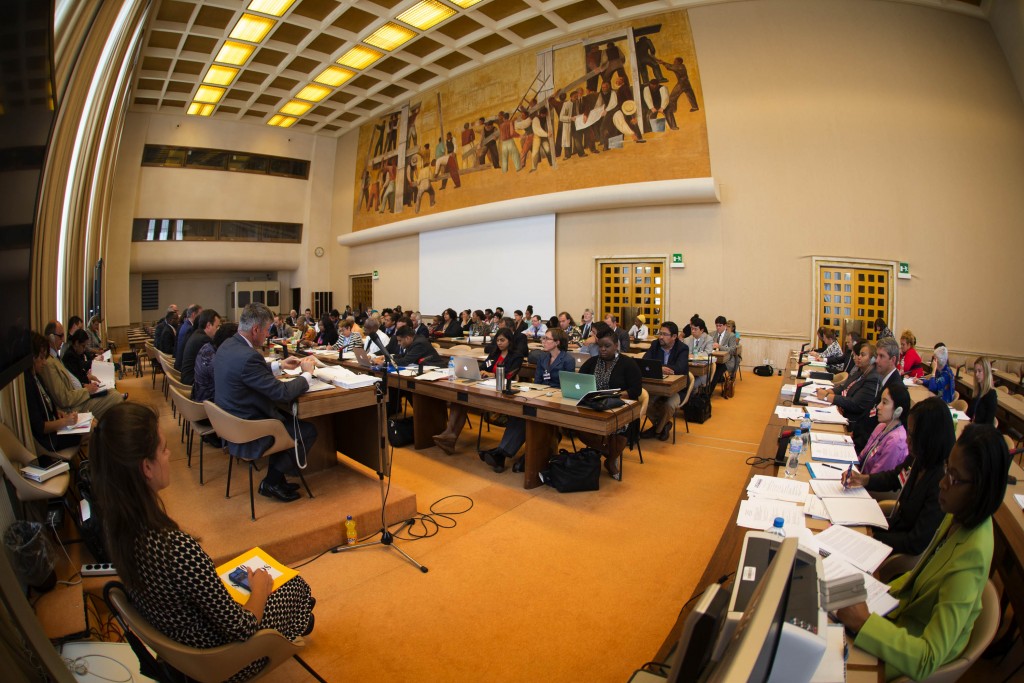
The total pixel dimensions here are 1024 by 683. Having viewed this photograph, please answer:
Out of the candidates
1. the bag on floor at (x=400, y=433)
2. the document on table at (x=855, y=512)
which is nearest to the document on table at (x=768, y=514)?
the document on table at (x=855, y=512)

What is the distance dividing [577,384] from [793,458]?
1975 mm

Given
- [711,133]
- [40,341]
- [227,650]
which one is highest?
[711,133]

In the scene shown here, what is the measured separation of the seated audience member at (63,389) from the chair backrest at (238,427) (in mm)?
1353

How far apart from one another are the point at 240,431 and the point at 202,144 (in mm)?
18253

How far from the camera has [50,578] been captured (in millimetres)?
2703

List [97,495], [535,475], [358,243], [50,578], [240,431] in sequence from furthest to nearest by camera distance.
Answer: [358,243] → [535,475] → [240,431] → [50,578] → [97,495]

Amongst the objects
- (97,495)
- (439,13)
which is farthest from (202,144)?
(97,495)

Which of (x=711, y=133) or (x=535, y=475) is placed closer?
(x=535, y=475)

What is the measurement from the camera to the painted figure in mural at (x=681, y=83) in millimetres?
10711

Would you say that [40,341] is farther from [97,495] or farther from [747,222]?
[747,222]

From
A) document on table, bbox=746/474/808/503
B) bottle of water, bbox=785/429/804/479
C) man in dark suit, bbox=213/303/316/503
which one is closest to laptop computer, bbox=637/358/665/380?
bottle of water, bbox=785/429/804/479

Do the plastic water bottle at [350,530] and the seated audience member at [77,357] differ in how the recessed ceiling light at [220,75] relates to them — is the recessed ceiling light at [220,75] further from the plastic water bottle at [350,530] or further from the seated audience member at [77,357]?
the plastic water bottle at [350,530]

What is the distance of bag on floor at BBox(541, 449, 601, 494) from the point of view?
4460 mm

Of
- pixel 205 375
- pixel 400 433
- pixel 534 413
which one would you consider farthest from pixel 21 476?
pixel 534 413
